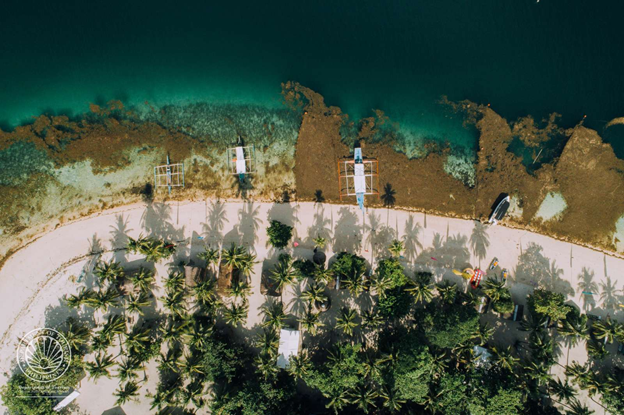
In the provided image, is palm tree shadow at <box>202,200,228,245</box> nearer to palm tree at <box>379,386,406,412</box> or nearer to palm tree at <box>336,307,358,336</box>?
palm tree at <box>336,307,358,336</box>

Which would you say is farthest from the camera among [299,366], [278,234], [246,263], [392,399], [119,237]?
[119,237]

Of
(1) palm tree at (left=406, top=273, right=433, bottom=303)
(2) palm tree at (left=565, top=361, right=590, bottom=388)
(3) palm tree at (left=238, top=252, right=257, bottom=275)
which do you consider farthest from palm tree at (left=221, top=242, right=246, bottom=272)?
(2) palm tree at (left=565, top=361, right=590, bottom=388)

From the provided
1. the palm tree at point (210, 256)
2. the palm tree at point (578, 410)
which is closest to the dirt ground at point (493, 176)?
the palm tree at point (210, 256)

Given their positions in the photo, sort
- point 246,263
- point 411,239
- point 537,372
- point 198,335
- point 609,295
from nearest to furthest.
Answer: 1. point 537,372
2. point 198,335
3. point 246,263
4. point 609,295
5. point 411,239

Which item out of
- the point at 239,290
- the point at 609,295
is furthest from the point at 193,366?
the point at 609,295

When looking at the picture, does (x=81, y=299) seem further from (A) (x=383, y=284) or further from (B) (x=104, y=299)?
(A) (x=383, y=284)

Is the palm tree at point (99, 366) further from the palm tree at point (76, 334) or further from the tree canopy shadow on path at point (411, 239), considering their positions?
the tree canopy shadow on path at point (411, 239)
